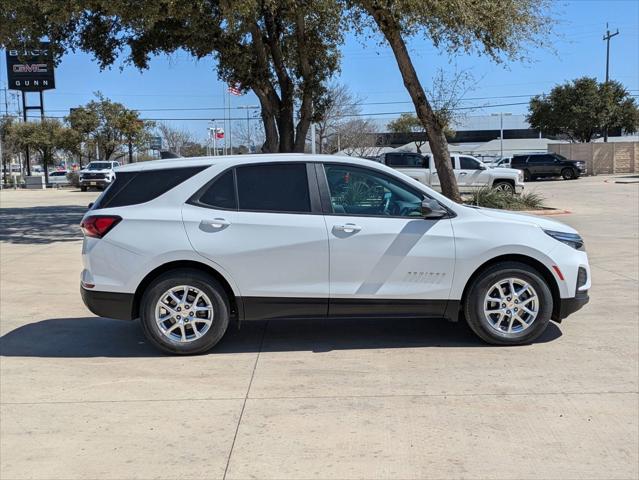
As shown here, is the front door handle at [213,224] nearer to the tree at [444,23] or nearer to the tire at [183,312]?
the tire at [183,312]

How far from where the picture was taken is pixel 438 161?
18562mm

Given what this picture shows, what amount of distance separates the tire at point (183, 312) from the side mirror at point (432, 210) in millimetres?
1977

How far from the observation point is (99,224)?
227 inches

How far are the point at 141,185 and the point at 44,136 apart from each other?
49.8 metres

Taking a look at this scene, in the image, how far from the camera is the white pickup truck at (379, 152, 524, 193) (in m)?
25.4

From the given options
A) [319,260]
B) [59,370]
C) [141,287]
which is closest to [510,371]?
[319,260]

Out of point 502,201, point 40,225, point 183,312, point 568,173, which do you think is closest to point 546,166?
point 568,173

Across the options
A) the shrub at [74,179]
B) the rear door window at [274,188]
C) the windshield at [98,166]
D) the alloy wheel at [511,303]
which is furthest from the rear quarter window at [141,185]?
the shrub at [74,179]

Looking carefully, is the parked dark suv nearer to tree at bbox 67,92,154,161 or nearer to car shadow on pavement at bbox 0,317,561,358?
tree at bbox 67,92,154,161

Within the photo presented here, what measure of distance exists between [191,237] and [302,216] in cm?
101

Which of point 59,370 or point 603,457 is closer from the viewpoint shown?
point 603,457

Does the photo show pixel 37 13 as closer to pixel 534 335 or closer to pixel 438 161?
pixel 438 161

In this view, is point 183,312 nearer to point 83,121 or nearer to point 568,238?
point 568,238

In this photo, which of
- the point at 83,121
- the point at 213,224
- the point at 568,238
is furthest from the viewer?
the point at 83,121
